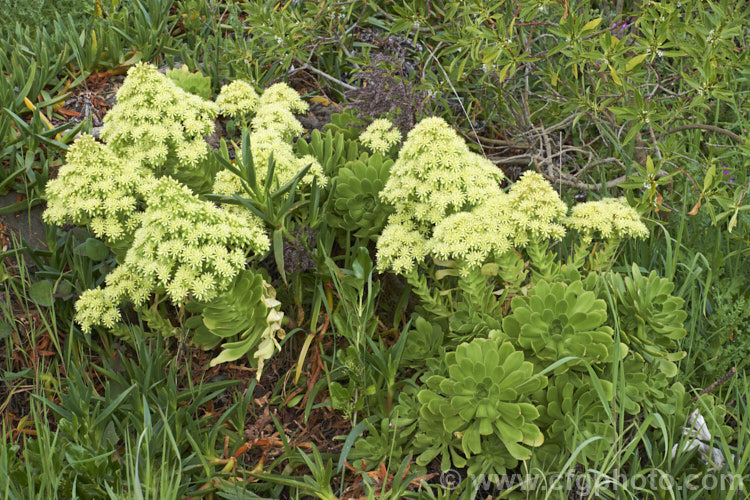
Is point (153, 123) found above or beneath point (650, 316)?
above

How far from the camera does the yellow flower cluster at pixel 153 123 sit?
2.48 metres

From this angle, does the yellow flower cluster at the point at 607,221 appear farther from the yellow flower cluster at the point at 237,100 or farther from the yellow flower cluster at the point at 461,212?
the yellow flower cluster at the point at 237,100

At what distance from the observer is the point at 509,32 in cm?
286

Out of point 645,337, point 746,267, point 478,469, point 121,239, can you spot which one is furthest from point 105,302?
point 746,267

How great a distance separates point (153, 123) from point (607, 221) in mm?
1708

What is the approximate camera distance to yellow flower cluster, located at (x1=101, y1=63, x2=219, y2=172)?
2.48m

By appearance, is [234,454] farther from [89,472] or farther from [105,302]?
[105,302]

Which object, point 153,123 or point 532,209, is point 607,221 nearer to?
point 532,209

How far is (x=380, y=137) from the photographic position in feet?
9.90

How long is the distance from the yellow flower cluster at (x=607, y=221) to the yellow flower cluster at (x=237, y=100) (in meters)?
1.50

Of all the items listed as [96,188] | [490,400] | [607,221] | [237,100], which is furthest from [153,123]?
[607,221]

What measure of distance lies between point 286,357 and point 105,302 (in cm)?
75

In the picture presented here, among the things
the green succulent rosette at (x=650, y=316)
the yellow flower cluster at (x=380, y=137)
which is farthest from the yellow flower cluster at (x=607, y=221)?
the yellow flower cluster at (x=380, y=137)

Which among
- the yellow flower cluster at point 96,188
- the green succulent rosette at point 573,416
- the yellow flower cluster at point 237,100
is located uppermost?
the yellow flower cluster at point 237,100
